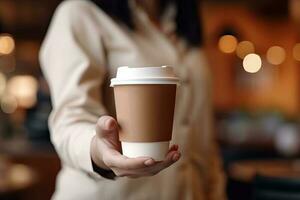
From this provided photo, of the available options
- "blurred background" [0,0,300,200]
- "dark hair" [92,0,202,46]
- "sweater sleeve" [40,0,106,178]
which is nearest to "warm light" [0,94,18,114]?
"blurred background" [0,0,300,200]

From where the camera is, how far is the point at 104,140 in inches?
28.2

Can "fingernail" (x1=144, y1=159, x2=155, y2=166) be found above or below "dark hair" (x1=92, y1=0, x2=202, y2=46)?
below

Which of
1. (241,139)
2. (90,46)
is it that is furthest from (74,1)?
(241,139)

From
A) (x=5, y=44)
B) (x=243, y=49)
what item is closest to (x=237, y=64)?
(x=243, y=49)

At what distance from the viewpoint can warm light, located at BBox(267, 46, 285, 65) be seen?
8.21 metres

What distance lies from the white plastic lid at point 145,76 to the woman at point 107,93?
0.11m

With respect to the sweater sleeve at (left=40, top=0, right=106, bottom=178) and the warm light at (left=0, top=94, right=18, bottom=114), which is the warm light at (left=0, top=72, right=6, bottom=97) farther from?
the sweater sleeve at (left=40, top=0, right=106, bottom=178)

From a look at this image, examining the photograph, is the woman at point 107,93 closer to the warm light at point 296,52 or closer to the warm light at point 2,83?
the warm light at point 2,83

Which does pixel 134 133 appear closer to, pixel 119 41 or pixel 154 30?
pixel 119 41

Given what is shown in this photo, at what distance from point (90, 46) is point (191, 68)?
29 cm

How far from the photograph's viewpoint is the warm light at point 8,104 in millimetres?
7286

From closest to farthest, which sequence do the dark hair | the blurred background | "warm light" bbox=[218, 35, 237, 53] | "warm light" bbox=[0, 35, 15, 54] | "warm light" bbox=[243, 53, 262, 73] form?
the dark hair, "warm light" bbox=[0, 35, 15, 54], "warm light" bbox=[218, 35, 237, 53], the blurred background, "warm light" bbox=[243, 53, 262, 73]

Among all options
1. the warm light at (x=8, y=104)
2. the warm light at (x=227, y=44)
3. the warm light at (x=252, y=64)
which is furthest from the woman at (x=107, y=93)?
the warm light at (x=252, y=64)

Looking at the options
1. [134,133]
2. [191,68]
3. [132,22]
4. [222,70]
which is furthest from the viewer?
[222,70]
